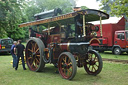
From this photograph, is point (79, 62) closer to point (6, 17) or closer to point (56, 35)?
point (56, 35)

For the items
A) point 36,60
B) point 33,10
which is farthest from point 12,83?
point 33,10

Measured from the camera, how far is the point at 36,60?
8461mm

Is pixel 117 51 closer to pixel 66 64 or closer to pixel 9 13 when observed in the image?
pixel 9 13

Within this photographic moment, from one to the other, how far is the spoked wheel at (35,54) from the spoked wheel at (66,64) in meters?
1.21

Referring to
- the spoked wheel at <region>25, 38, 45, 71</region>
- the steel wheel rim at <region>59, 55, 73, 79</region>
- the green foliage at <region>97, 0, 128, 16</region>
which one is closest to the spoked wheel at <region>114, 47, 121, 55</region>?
the green foliage at <region>97, 0, 128, 16</region>

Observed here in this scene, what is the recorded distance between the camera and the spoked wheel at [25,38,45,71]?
793 centimetres

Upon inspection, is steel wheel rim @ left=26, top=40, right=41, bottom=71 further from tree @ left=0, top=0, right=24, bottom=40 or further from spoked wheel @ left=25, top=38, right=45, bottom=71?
tree @ left=0, top=0, right=24, bottom=40

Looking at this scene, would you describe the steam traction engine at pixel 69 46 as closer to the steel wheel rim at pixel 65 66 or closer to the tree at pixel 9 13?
the steel wheel rim at pixel 65 66

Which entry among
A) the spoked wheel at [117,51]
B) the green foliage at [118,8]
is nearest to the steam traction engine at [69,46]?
the green foliage at [118,8]

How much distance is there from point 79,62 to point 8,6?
11538 mm

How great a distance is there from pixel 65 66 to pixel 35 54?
7.14 feet

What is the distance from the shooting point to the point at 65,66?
683cm

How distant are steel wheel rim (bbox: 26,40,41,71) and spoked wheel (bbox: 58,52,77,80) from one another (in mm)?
1608

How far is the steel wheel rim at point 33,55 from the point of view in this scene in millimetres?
8414
